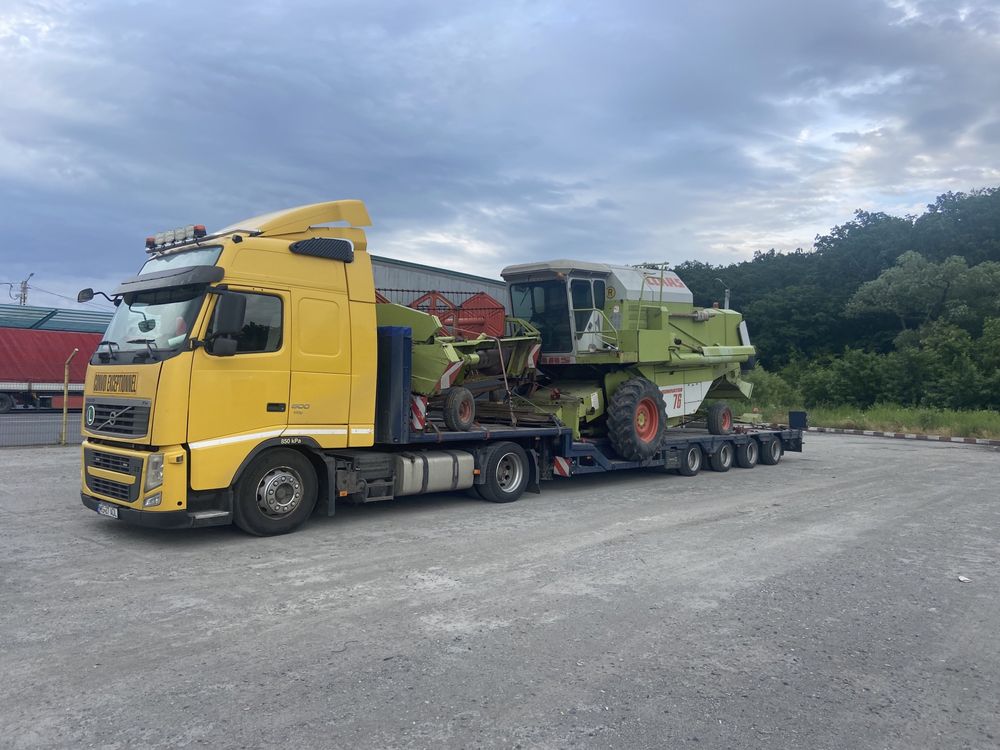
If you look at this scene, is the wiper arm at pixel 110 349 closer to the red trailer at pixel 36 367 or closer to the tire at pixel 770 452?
the tire at pixel 770 452

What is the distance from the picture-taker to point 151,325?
25.1 feet

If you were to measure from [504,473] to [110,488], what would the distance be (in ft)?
16.8

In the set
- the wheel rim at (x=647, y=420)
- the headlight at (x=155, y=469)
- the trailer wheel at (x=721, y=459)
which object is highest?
the wheel rim at (x=647, y=420)

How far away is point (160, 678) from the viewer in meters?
4.25

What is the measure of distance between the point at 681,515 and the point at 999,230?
4756cm

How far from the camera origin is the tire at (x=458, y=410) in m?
9.88

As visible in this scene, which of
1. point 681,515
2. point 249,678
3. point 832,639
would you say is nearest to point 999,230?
point 681,515

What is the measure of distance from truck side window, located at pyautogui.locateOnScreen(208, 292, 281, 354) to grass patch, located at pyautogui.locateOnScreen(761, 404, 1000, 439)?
2520 centimetres

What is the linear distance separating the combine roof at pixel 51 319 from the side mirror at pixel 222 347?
26127mm

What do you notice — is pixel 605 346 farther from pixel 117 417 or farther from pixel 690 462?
pixel 117 417

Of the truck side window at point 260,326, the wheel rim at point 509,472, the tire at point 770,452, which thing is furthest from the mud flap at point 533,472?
the tire at point 770,452

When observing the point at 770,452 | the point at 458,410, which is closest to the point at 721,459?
the point at 770,452

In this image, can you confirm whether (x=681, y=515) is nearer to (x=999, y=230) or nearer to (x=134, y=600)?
(x=134, y=600)

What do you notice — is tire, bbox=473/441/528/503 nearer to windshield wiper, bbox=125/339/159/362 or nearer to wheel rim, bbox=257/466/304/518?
wheel rim, bbox=257/466/304/518
